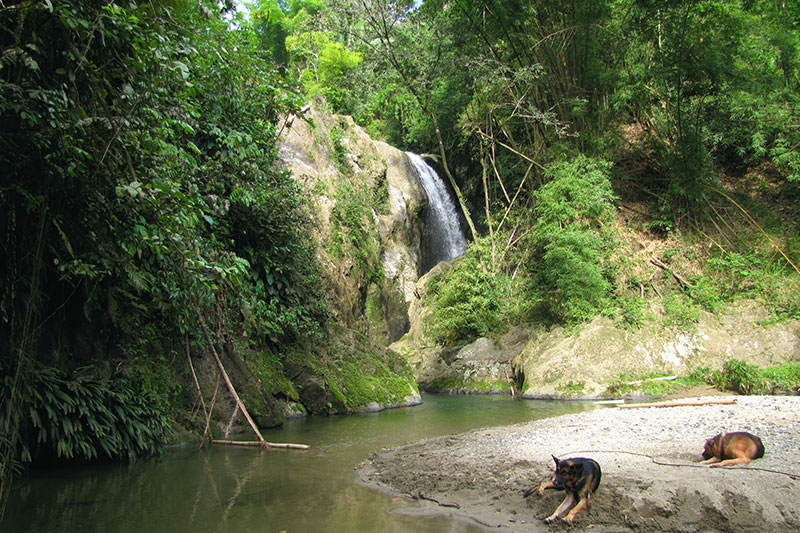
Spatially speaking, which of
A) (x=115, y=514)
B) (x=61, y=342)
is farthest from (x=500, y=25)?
(x=115, y=514)

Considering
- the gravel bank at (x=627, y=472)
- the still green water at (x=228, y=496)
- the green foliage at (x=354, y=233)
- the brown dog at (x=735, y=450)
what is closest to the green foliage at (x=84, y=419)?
the still green water at (x=228, y=496)

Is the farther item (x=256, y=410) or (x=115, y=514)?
(x=256, y=410)

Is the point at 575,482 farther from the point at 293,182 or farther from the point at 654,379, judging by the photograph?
the point at 654,379

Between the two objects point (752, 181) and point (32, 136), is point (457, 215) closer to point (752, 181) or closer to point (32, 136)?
point (752, 181)

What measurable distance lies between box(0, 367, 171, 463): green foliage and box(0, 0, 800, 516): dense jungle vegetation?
0.09 ft

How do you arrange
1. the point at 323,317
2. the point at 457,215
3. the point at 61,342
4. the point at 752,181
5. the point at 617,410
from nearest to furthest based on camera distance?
the point at 61,342, the point at 617,410, the point at 323,317, the point at 752,181, the point at 457,215

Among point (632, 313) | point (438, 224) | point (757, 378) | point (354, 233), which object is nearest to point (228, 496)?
point (757, 378)

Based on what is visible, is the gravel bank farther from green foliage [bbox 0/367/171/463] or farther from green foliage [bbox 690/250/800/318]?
green foliage [bbox 690/250/800/318]

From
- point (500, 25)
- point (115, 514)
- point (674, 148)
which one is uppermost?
point (500, 25)

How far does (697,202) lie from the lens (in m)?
15.8

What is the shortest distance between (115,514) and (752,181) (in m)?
19.5

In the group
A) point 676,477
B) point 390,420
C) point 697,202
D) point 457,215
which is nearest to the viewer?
point 676,477

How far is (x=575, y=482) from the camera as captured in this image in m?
3.94

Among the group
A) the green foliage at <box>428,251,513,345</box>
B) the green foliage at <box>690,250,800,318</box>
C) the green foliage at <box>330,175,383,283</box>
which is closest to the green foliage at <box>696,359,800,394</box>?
the green foliage at <box>690,250,800,318</box>
